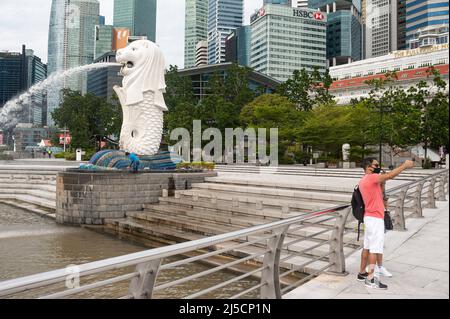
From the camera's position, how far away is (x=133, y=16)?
169 m

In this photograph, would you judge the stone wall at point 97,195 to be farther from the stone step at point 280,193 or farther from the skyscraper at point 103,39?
the skyscraper at point 103,39

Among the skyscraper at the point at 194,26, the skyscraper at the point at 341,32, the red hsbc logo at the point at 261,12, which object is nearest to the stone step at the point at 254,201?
the red hsbc logo at the point at 261,12

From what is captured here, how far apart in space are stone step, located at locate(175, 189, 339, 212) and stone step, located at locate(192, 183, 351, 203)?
0.18 meters

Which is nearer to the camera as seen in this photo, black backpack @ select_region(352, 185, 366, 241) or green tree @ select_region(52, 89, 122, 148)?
black backpack @ select_region(352, 185, 366, 241)

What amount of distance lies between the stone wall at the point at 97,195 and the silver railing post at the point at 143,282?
10639 millimetres

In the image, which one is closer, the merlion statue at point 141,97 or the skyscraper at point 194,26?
→ the merlion statue at point 141,97

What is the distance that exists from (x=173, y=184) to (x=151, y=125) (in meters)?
2.76

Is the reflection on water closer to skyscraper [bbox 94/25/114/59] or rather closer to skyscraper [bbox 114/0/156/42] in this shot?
skyscraper [bbox 94/25/114/59]

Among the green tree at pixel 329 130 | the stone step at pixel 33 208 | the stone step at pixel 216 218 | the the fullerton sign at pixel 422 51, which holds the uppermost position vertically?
the the fullerton sign at pixel 422 51

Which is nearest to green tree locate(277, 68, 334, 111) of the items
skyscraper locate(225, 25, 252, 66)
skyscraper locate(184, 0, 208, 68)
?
skyscraper locate(225, 25, 252, 66)

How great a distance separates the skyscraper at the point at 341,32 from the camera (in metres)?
134

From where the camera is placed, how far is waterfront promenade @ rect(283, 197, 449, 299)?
12.8 ft

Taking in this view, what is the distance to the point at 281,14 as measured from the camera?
108062 millimetres

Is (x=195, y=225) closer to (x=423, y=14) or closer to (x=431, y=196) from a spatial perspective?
(x=431, y=196)
